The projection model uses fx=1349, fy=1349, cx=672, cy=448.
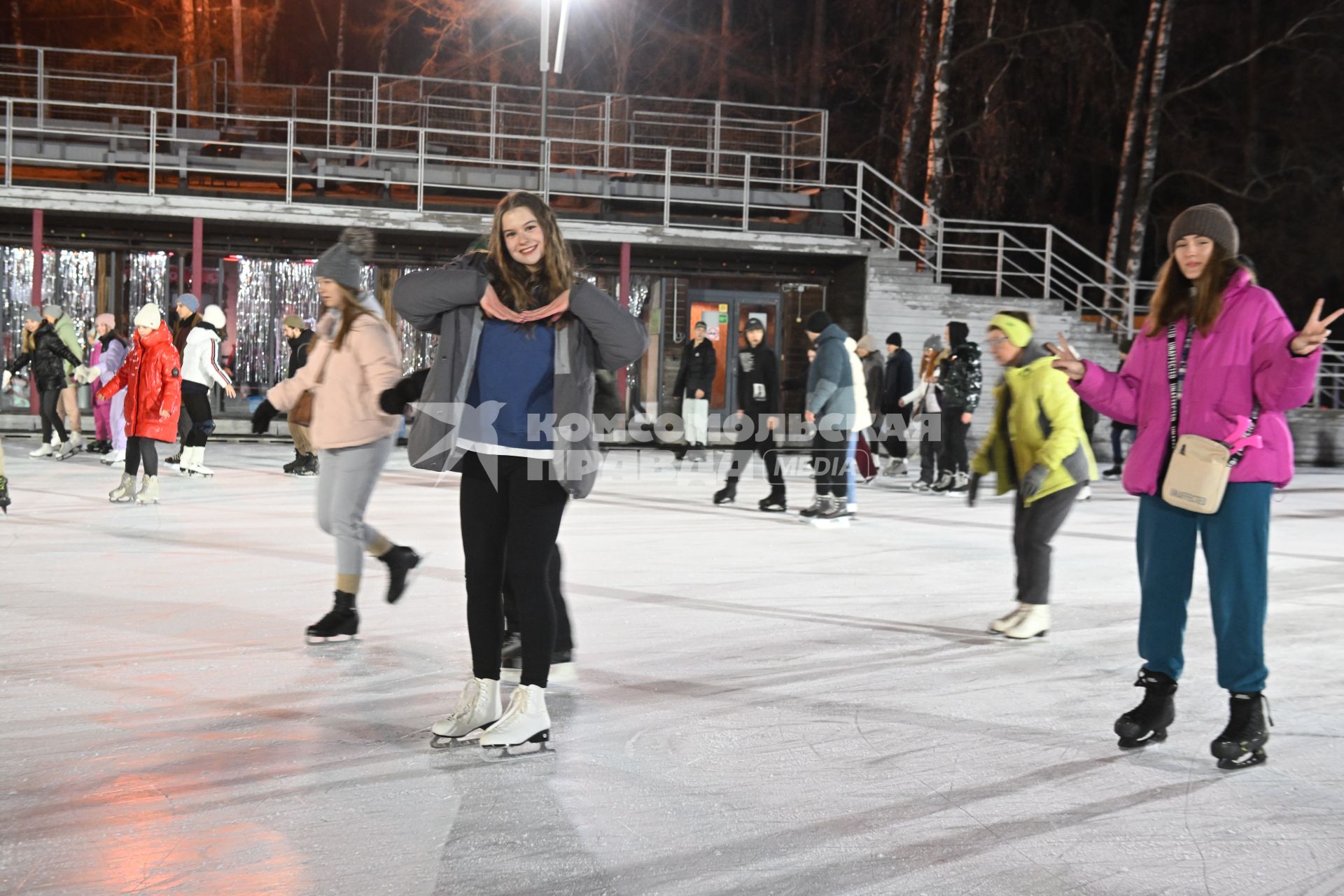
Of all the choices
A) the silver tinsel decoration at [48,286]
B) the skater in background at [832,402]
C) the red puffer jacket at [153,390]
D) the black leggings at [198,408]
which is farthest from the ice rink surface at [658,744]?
the silver tinsel decoration at [48,286]

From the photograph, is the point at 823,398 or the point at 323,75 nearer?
the point at 823,398

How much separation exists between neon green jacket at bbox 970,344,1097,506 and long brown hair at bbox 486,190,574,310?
2.86 meters

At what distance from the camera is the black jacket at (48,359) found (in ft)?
47.2

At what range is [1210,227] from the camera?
13.7 feet

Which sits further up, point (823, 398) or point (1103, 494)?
point (823, 398)

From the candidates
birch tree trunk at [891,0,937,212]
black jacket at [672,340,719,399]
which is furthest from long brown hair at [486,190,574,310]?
birch tree trunk at [891,0,937,212]

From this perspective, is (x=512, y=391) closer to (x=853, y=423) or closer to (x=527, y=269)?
(x=527, y=269)

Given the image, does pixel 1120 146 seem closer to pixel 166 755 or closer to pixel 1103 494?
pixel 1103 494

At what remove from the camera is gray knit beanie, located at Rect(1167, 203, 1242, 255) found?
4172 millimetres

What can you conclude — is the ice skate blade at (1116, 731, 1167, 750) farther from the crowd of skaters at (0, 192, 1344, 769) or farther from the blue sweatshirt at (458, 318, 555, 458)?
the blue sweatshirt at (458, 318, 555, 458)

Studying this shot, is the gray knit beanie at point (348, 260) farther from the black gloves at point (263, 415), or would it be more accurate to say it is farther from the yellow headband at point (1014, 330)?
the yellow headband at point (1014, 330)

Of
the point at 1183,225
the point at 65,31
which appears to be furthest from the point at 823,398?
the point at 65,31

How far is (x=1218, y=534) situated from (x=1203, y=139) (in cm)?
2785

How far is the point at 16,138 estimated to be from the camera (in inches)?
852
